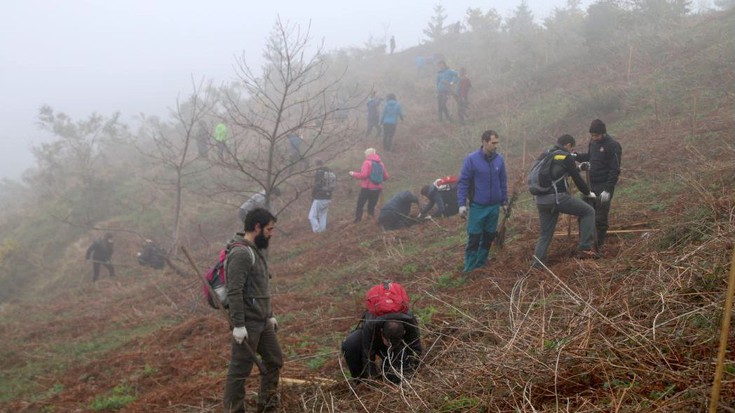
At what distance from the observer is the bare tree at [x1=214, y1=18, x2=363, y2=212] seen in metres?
9.58

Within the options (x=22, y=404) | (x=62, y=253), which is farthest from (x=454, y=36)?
(x=22, y=404)

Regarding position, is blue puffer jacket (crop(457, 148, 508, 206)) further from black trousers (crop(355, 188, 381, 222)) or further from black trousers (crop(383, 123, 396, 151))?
black trousers (crop(383, 123, 396, 151))

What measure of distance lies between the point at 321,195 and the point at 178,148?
1037 cm

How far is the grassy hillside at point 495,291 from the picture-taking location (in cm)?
323

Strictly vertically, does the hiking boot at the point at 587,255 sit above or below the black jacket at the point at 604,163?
below

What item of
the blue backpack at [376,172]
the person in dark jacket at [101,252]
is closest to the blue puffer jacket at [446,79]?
the blue backpack at [376,172]

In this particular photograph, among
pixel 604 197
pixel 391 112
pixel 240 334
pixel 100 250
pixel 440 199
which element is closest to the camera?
pixel 240 334

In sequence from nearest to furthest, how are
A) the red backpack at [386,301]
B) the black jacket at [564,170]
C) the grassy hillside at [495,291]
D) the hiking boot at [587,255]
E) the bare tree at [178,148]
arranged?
the grassy hillside at [495,291] < the red backpack at [386,301] < the black jacket at [564,170] < the hiking boot at [587,255] < the bare tree at [178,148]

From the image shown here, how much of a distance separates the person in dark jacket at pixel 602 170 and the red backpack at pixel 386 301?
3.47 m

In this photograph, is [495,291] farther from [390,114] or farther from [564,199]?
[390,114]

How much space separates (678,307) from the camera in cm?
361

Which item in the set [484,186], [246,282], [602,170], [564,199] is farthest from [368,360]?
[602,170]

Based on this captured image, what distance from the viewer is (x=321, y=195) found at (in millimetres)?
12578

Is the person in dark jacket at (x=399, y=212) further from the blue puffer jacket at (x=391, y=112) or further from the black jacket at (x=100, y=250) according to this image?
the black jacket at (x=100, y=250)
